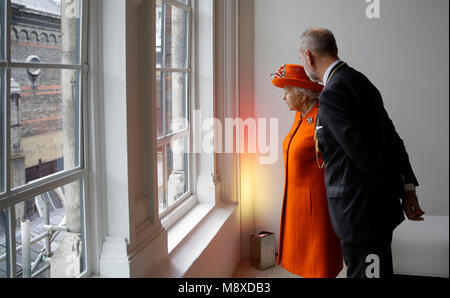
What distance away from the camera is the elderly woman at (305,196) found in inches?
106

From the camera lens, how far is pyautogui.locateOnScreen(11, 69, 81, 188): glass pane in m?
1.56

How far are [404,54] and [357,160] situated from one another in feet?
7.77

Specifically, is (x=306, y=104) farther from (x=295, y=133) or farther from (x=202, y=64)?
(x=202, y=64)

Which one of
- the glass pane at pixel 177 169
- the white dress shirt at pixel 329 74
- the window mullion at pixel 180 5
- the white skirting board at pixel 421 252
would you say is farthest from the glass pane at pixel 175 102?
the white skirting board at pixel 421 252

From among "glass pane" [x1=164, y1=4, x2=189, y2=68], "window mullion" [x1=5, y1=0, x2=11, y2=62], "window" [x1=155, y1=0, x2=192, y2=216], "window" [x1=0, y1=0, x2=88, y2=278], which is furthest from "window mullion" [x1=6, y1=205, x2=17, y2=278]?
"glass pane" [x1=164, y1=4, x2=189, y2=68]

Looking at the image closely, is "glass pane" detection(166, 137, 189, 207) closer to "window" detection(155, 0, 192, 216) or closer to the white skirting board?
"window" detection(155, 0, 192, 216)

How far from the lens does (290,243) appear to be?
9.24 feet

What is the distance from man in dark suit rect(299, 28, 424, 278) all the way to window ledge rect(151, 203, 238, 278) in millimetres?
874

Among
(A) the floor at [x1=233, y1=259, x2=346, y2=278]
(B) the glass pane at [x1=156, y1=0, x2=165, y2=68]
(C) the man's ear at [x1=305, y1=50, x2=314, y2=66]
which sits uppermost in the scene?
(B) the glass pane at [x1=156, y1=0, x2=165, y2=68]

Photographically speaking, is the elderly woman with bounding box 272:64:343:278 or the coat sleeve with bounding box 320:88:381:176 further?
the elderly woman with bounding box 272:64:343:278

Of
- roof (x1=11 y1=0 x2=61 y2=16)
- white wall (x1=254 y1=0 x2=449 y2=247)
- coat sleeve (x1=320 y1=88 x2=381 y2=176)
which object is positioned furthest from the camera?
white wall (x1=254 y1=0 x2=449 y2=247)

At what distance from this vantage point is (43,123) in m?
1.69
